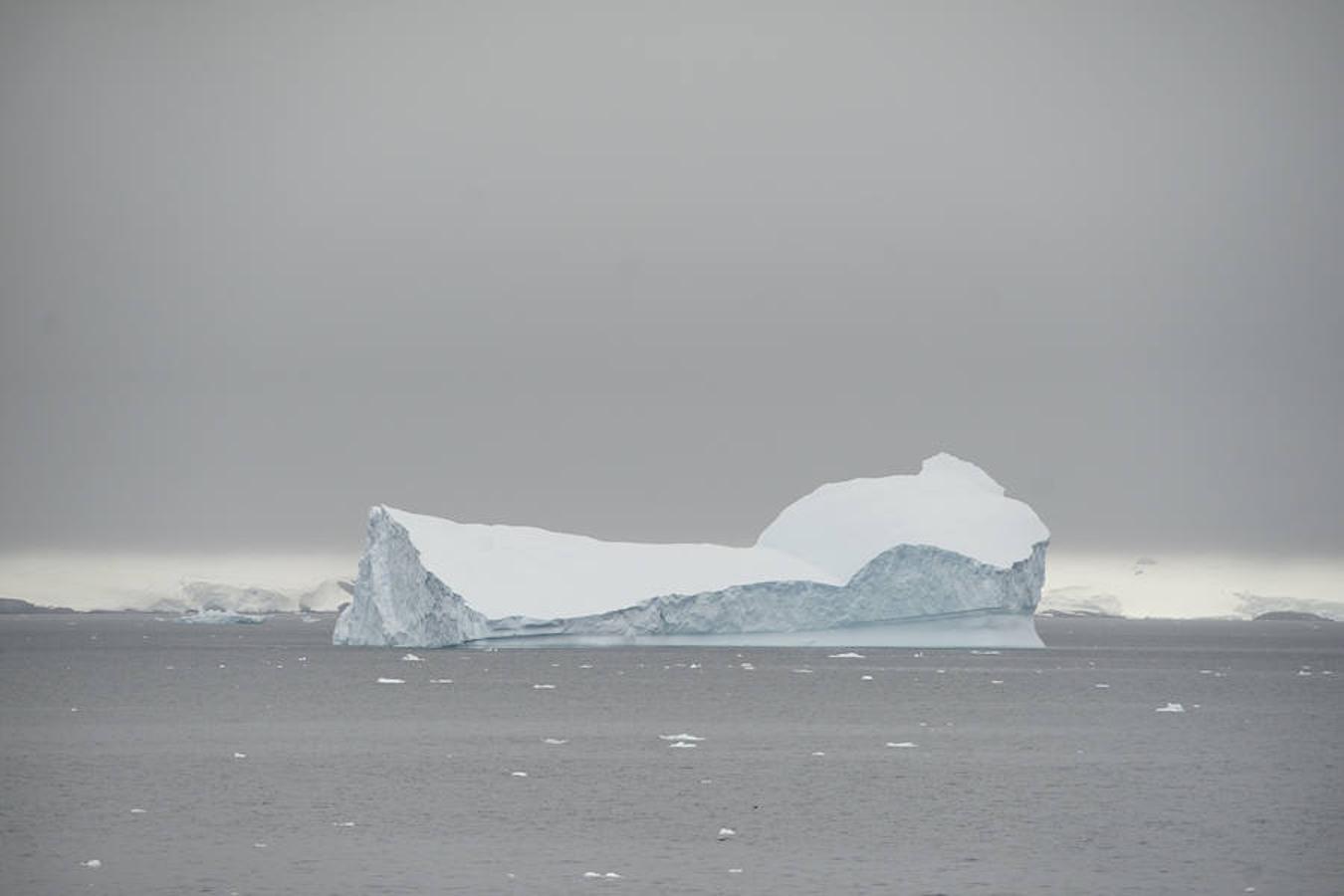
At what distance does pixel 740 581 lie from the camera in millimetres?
58469

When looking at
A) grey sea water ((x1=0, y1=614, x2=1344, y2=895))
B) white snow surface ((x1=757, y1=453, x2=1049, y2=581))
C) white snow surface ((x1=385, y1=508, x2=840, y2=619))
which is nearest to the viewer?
grey sea water ((x1=0, y1=614, x2=1344, y2=895))

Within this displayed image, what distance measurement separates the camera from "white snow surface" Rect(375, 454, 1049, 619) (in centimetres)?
5731

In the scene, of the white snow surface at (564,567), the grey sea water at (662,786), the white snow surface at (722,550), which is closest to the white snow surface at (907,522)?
the white snow surface at (722,550)

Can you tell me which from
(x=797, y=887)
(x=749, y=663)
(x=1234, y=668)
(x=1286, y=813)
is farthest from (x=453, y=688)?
(x=1234, y=668)

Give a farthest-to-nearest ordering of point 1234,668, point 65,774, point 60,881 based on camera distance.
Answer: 1. point 1234,668
2. point 65,774
3. point 60,881

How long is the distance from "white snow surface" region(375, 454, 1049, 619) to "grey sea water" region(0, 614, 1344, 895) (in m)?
2.90

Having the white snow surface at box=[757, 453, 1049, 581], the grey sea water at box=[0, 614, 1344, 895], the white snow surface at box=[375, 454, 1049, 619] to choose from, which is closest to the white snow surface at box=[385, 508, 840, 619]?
the white snow surface at box=[375, 454, 1049, 619]

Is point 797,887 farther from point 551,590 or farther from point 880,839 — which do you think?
point 551,590

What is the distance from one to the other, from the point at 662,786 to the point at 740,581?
29.0 meters

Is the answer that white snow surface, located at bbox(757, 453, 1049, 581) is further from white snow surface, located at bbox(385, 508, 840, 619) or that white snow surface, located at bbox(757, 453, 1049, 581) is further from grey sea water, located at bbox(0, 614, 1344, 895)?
grey sea water, located at bbox(0, 614, 1344, 895)

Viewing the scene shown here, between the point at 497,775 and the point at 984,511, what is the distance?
32275 millimetres

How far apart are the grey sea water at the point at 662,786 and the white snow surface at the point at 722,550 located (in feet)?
9.53

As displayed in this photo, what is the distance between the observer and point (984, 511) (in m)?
60.4

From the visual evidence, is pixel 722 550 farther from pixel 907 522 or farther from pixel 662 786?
pixel 662 786
